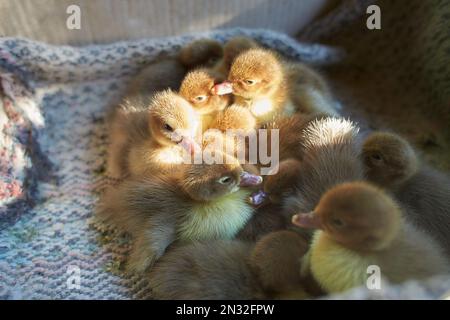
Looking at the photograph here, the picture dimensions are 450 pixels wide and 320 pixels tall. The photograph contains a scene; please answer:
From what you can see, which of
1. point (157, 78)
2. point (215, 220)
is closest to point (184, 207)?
point (215, 220)

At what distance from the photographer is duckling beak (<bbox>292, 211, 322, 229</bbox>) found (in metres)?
0.95


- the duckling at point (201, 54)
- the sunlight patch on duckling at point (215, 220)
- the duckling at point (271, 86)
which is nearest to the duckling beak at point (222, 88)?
the duckling at point (271, 86)

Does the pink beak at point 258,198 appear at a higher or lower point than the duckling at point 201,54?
lower

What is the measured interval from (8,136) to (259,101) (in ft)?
2.47

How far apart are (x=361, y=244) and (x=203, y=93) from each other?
652 mm

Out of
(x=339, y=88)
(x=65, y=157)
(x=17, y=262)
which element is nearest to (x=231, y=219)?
(x=17, y=262)

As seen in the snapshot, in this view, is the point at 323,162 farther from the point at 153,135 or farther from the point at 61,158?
the point at 61,158

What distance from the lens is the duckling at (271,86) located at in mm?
1323

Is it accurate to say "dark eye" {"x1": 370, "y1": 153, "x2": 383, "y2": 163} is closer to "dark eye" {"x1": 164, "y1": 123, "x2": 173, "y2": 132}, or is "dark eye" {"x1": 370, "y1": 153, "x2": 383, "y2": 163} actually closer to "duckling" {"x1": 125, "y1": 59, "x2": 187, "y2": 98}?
"dark eye" {"x1": 164, "y1": 123, "x2": 173, "y2": 132}

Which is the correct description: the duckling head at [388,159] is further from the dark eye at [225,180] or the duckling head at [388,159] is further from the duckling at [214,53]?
the duckling at [214,53]

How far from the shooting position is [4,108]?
1.35 m

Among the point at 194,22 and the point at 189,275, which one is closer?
the point at 189,275

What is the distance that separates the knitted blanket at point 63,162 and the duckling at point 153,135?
0.14m

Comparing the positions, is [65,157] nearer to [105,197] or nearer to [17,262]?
[105,197]
